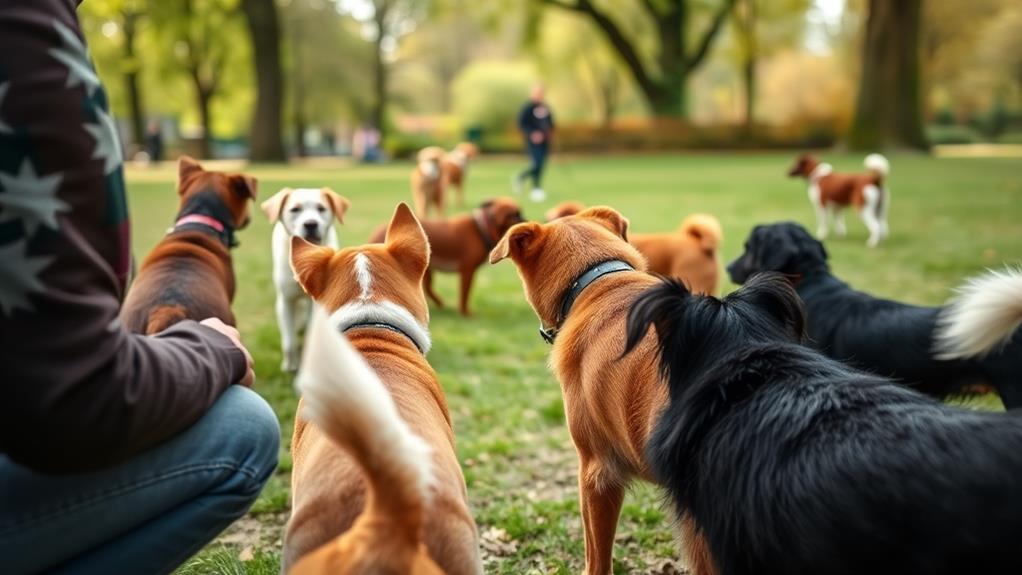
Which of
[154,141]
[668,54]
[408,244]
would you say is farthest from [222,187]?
[154,141]

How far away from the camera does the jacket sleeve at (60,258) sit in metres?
1.54

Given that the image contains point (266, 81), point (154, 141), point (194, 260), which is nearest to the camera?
point (194, 260)

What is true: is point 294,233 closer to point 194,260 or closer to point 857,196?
point 194,260

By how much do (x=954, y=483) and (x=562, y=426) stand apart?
3651 millimetres

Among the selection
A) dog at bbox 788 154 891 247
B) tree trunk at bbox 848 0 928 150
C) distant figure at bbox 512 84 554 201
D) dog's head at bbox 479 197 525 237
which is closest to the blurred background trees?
tree trunk at bbox 848 0 928 150

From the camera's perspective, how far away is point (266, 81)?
3475 cm

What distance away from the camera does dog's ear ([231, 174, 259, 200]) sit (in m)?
5.93

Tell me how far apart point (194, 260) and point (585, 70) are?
173 ft

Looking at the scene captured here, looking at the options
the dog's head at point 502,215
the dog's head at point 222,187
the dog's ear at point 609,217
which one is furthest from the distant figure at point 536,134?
the dog's ear at point 609,217

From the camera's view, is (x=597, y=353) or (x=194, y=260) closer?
(x=597, y=353)

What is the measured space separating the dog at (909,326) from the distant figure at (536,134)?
1340 centimetres

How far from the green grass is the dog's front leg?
276mm

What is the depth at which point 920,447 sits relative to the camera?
1775 millimetres

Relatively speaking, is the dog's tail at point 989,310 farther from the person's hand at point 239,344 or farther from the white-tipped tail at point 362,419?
the person's hand at point 239,344
